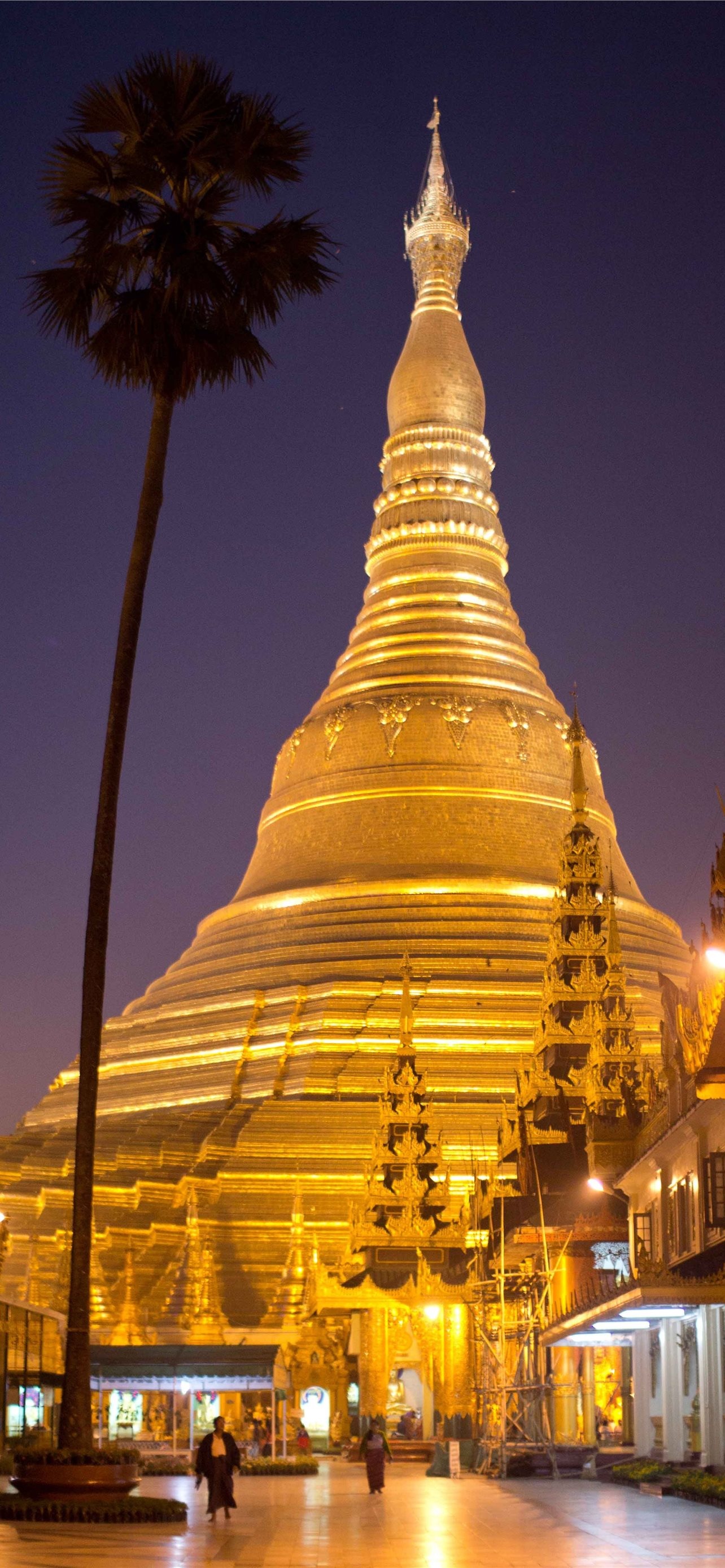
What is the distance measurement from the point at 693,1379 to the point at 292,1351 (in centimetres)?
1401

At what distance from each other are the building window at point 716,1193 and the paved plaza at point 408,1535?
8.35 ft

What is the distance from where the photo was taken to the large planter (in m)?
16.6

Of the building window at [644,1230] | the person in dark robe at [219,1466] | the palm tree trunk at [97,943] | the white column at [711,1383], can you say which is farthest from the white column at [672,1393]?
the palm tree trunk at [97,943]

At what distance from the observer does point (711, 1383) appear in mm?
20688

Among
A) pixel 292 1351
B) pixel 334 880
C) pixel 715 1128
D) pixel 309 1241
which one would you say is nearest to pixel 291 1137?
pixel 309 1241

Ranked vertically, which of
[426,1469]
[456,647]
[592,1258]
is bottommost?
[426,1469]

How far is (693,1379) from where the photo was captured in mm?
22484

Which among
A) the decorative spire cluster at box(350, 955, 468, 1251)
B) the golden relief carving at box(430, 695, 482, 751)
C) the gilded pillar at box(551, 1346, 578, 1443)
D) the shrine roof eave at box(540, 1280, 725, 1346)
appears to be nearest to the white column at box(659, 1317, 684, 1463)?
the shrine roof eave at box(540, 1280, 725, 1346)

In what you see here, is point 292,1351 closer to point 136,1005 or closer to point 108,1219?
point 108,1219

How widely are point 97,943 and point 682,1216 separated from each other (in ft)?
23.9

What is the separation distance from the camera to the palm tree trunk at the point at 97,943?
17.3 meters

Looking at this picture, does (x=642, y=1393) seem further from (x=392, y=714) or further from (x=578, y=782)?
(x=392, y=714)

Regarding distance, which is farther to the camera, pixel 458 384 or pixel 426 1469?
pixel 458 384

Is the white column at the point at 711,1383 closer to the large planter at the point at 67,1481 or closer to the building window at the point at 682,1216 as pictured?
the building window at the point at 682,1216
